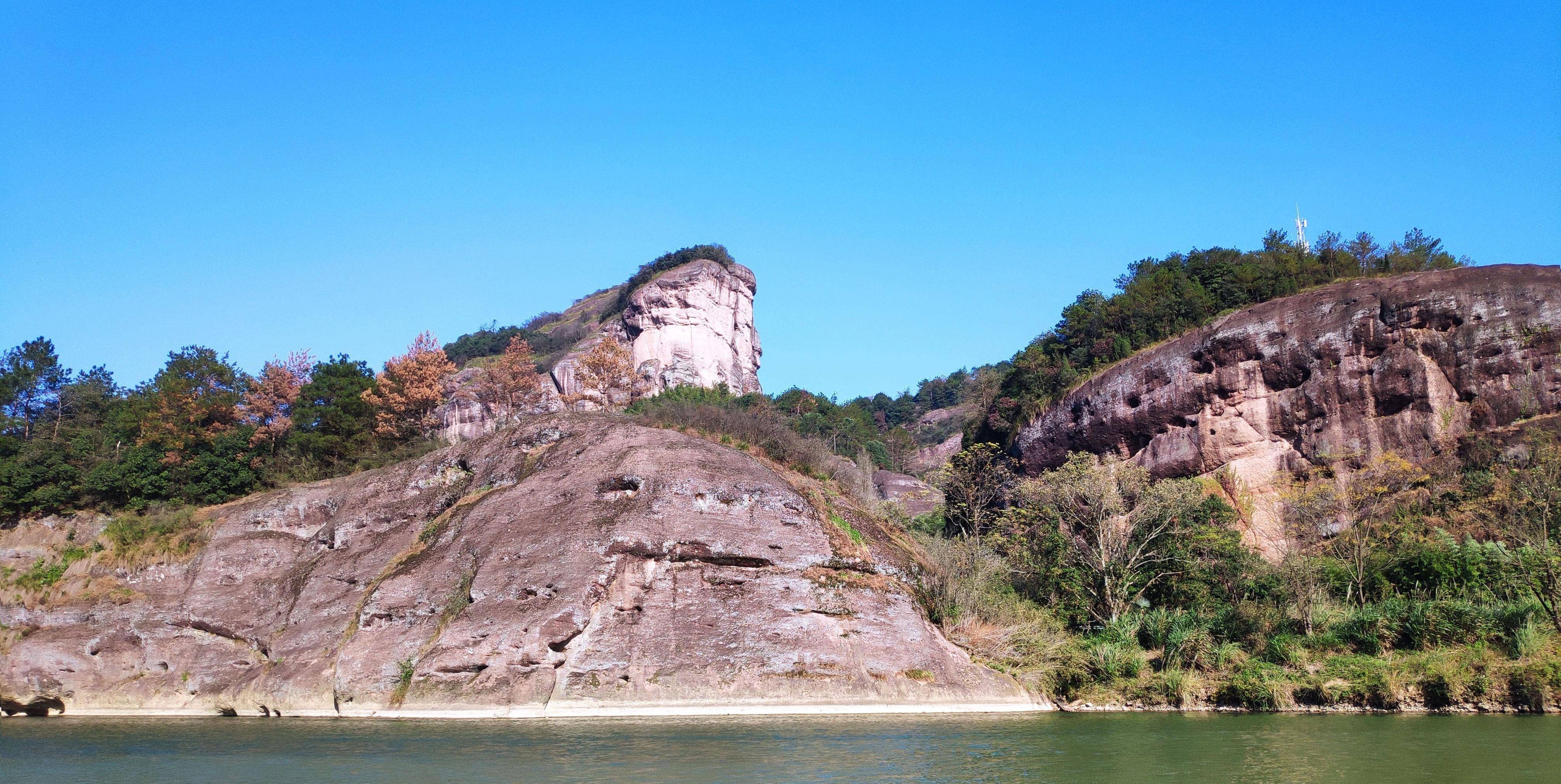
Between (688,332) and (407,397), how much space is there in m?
45.6

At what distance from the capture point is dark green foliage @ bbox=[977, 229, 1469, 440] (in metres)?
45.6

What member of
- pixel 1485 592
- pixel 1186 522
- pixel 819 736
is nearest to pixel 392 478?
pixel 819 736

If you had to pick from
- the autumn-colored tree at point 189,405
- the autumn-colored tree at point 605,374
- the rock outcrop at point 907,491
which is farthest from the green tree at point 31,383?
the rock outcrop at point 907,491

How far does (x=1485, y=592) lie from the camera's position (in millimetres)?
27828

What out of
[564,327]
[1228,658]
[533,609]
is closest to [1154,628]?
[1228,658]

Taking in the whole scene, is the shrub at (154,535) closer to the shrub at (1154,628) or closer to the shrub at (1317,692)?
the shrub at (1154,628)

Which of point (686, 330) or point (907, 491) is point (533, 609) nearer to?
point (907, 491)

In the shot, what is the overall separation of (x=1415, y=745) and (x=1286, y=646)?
9.69 m

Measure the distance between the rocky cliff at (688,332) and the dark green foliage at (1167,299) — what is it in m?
33.7

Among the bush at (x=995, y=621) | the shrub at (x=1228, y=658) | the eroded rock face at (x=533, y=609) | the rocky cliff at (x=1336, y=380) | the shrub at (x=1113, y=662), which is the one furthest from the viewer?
the rocky cliff at (x=1336, y=380)

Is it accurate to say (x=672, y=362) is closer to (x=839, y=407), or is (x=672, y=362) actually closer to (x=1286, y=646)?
(x=839, y=407)

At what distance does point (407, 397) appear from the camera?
4503 centimetres

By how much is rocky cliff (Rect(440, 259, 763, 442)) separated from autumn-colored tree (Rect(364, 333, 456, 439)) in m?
32.3

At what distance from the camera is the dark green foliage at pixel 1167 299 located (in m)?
45.6
